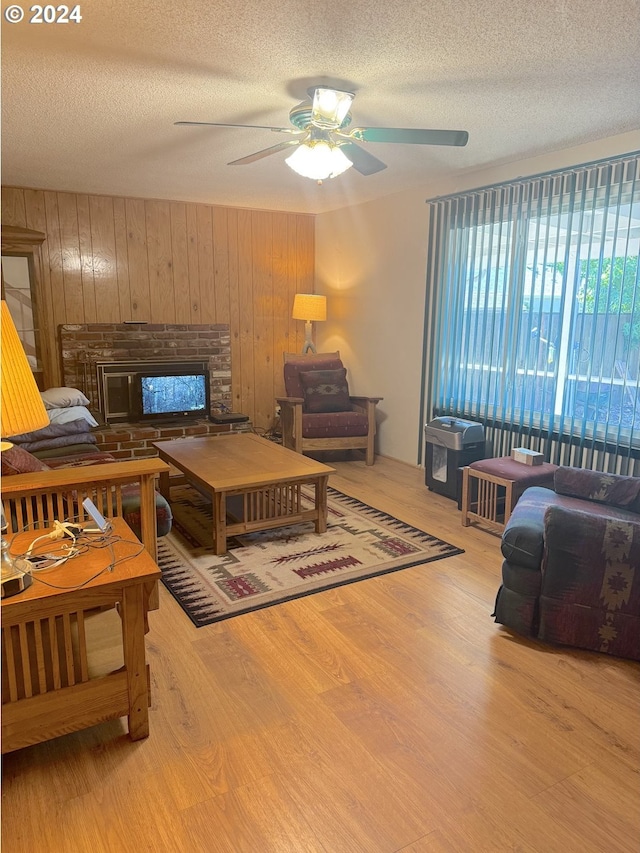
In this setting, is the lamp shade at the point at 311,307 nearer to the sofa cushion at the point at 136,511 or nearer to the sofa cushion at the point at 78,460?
the sofa cushion at the point at 78,460

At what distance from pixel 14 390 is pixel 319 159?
2.01 metres

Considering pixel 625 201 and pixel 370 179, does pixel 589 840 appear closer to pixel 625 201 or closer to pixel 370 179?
pixel 625 201

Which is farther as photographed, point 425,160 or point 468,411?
point 468,411

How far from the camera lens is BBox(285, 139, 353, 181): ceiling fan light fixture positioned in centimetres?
286

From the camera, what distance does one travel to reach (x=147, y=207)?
543cm

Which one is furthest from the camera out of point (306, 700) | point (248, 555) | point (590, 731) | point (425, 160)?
point (425, 160)

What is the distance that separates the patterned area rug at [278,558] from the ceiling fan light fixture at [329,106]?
2278mm

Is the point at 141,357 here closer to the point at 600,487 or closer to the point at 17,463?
the point at 17,463

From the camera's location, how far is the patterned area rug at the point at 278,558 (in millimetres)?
2799

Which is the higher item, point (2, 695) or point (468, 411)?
point (468, 411)

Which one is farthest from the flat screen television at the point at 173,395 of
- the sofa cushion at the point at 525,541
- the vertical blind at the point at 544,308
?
the sofa cushion at the point at 525,541

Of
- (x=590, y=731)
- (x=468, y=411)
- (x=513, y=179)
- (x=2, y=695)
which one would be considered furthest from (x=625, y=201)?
(x=2, y=695)

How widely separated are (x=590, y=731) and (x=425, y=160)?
3573mm

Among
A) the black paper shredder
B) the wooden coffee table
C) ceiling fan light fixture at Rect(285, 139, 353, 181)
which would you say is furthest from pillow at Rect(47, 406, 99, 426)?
the black paper shredder
